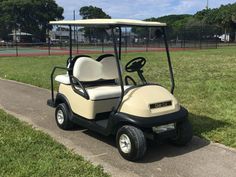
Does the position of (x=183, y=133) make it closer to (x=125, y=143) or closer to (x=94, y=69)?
(x=125, y=143)

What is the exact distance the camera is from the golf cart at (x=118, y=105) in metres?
4.80

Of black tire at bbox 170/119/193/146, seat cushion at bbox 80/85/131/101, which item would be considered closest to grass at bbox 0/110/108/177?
seat cushion at bbox 80/85/131/101

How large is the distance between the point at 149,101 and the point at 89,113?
39.4 inches

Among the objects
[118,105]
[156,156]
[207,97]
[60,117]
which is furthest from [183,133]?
[207,97]

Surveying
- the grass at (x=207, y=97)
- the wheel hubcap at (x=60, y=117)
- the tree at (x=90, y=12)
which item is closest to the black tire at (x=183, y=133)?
the grass at (x=207, y=97)

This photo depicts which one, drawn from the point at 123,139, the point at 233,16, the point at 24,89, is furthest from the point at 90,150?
the point at 233,16

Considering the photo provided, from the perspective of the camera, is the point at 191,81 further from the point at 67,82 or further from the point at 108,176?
the point at 108,176

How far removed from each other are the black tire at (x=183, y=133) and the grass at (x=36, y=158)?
1.28 m

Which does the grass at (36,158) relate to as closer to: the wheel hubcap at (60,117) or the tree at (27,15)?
the wheel hubcap at (60,117)

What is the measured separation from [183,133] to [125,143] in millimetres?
835

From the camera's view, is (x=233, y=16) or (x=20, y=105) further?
(x=233, y=16)

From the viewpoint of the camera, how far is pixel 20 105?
800 centimetres

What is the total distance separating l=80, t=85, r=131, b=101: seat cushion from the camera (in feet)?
18.0

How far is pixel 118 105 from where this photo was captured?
5039mm
